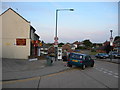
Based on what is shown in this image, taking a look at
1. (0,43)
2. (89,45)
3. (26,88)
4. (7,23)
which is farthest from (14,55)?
(89,45)

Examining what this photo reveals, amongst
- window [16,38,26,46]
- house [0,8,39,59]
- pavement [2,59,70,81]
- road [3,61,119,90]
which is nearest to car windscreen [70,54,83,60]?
pavement [2,59,70,81]

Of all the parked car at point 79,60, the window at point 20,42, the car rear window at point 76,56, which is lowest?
the parked car at point 79,60

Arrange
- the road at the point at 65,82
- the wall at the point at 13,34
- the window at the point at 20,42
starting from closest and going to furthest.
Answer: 1. the road at the point at 65,82
2. the wall at the point at 13,34
3. the window at the point at 20,42

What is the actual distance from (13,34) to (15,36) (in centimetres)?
47

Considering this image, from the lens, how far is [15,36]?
2181cm

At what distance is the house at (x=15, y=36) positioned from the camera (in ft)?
70.5

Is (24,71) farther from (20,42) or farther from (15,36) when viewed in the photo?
(15,36)

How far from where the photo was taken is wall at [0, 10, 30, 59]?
21.5 meters

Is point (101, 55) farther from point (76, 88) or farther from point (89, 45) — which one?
point (89, 45)

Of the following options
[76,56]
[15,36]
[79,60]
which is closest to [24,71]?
[79,60]

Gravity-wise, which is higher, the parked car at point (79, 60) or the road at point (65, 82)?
the parked car at point (79, 60)

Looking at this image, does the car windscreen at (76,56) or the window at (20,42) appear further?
the window at (20,42)

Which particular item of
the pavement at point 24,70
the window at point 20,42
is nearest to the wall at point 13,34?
the window at point 20,42

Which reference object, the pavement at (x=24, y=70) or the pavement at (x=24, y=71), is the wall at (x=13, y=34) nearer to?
the pavement at (x=24, y=70)
